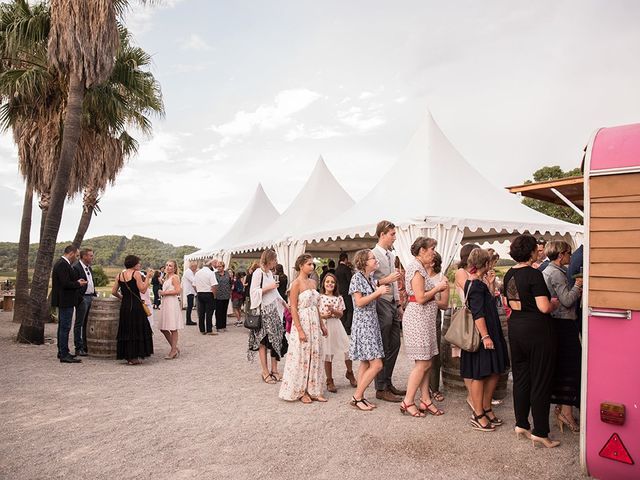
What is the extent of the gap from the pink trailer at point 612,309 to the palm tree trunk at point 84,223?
15040 mm

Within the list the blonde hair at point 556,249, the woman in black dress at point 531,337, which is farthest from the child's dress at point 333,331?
the blonde hair at point 556,249

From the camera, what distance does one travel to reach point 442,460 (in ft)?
12.5

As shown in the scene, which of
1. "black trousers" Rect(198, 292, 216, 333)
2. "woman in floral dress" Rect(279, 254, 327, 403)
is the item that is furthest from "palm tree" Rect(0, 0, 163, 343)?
"woman in floral dress" Rect(279, 254, 327, 403)

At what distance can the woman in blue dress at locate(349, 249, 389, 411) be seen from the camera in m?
5.07

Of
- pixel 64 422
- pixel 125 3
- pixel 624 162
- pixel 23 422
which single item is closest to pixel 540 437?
pixel 624 162

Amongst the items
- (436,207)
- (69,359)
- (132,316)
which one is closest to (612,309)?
(132,316)

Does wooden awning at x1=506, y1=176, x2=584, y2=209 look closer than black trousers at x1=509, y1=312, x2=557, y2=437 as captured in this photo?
No

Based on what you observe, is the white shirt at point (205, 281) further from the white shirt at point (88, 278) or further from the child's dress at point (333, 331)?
the child's dress at point (333, 331)

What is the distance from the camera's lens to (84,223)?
15680mm

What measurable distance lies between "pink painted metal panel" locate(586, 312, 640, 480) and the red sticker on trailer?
0.06ft

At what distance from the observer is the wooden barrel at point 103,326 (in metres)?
8.18

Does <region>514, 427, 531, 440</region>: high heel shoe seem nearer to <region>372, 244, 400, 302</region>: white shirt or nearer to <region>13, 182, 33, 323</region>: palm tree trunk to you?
<region>372, 244, 400, 302</region>: white shirt

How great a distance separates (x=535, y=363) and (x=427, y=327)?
1.18 m

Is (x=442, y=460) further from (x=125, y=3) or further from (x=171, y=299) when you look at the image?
(x=125, y=3)
